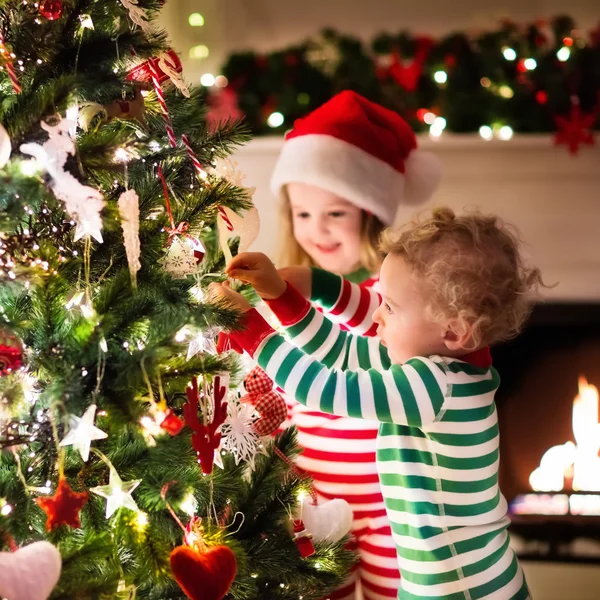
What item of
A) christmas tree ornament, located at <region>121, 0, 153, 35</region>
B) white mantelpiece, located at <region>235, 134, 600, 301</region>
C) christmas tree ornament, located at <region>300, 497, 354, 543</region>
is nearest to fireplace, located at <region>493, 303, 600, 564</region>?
white mantelpiece, located at <region>235, 134, 600, 301</region>

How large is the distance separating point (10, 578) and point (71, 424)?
145 mm

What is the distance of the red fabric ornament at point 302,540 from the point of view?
889 mm

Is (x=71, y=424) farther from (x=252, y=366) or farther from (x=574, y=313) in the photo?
(x=574, y=313)

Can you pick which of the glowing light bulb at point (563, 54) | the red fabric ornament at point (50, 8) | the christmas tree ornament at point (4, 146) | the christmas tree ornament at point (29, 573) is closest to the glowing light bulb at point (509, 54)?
the glowing light bulb at point (563, 54)

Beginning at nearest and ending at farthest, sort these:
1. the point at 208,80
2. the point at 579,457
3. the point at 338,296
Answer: the point at 338,296, the point at 579,457, the point at 208,80

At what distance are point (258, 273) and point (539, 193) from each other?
135cm

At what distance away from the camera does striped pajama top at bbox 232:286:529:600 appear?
88 cm

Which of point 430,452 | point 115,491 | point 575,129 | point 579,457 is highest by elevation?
point 575,129

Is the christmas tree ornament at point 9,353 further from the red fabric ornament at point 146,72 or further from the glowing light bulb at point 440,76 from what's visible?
the glowing light bulb at point 440,76

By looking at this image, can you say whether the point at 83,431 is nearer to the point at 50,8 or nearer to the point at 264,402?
the point at 264,402

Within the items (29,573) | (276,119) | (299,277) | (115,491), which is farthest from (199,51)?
(29,573)

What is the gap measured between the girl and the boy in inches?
6.4

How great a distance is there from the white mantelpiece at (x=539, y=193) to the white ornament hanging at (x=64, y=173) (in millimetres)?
1342

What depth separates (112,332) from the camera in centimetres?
71
